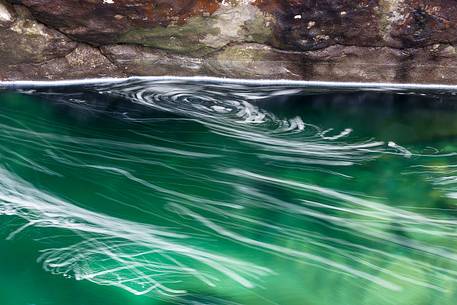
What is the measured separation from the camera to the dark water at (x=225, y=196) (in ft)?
6.71

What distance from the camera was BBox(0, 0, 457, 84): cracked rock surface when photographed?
108 inches

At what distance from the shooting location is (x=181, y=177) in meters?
2.53

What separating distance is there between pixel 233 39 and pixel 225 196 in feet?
3.17

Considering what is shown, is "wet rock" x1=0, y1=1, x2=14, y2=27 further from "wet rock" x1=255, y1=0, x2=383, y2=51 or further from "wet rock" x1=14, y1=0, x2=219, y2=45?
"wet rock" x1=255, y1=0, x2=383, y2=51

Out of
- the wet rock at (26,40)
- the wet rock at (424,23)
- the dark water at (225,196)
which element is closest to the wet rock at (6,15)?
the wet rock at (26,40)

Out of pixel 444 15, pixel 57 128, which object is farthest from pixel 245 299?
pixel 444 15

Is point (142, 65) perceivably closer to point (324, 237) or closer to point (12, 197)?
point (12, 197)

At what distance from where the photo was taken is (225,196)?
2436mm

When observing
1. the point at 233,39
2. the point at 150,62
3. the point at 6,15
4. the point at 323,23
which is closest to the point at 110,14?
the point at 150,62

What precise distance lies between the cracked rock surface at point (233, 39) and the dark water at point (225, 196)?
13 centimetres

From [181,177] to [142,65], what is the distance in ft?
2.76

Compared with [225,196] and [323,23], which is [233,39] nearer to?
[323,23]

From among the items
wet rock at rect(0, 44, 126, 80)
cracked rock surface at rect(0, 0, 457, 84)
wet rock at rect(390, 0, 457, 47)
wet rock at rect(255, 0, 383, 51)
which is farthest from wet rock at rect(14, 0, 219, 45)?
wet rock at rect(390, 0, 457, 47)

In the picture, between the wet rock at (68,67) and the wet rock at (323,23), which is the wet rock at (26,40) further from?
the wet rock at (323,23)
